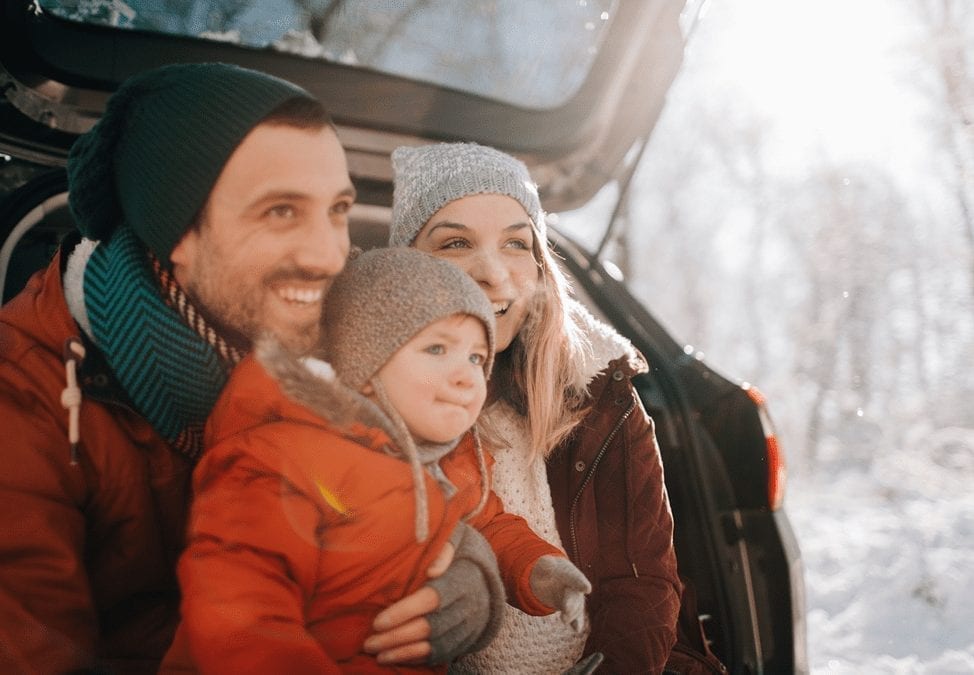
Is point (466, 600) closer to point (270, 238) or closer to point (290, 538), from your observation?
point (290, 538)

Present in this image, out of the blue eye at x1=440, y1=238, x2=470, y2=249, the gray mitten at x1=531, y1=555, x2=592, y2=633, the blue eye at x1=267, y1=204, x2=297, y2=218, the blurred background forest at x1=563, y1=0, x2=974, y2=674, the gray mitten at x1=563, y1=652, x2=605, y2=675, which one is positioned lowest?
the gray mitten at x1=563, y1=652, x2=605, y2=675

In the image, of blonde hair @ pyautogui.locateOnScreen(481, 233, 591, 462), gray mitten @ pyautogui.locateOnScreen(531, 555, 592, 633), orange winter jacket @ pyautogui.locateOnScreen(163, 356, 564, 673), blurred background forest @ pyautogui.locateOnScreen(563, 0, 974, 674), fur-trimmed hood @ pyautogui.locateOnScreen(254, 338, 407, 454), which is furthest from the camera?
blurred background forest @ pyautogui.locateOnScreen(563, 0, 974, 674)

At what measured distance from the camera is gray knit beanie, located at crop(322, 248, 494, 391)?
37.7 inches

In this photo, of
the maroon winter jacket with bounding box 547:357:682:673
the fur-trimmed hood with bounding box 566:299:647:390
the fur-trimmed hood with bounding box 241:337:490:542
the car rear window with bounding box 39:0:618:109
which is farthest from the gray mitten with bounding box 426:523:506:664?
the car rear window with bounding box 39:0:618:109

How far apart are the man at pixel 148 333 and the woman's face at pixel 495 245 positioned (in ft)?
0.98

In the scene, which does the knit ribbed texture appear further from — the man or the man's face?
the man's face

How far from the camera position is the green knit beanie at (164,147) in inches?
35.9

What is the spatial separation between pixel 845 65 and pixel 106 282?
477 centimetres

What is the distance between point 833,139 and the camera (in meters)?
8.00

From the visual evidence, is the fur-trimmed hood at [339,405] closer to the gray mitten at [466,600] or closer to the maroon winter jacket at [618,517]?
the gray mitten at [466,600]

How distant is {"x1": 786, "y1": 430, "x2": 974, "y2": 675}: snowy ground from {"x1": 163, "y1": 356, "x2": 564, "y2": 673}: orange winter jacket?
2472 mm

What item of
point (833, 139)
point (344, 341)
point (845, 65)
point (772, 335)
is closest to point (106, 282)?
point (344, 341)

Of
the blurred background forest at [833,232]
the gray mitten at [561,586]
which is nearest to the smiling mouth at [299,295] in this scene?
the gray mitten at [561,586]

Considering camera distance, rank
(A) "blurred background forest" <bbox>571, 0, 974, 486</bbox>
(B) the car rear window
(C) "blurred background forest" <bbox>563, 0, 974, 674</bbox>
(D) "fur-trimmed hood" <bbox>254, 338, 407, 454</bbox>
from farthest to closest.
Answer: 1. (A) "blurred background forest" <bbox>571, 0, 974, 486</bbox>
2. (C) "blurred background forest" <bbox>563, 0, 974, 674</bbox>
3. (B) the car rear window
4. (D) "fur-trimmed hood" <bbox>254, 338, 407, 454</bbox>
